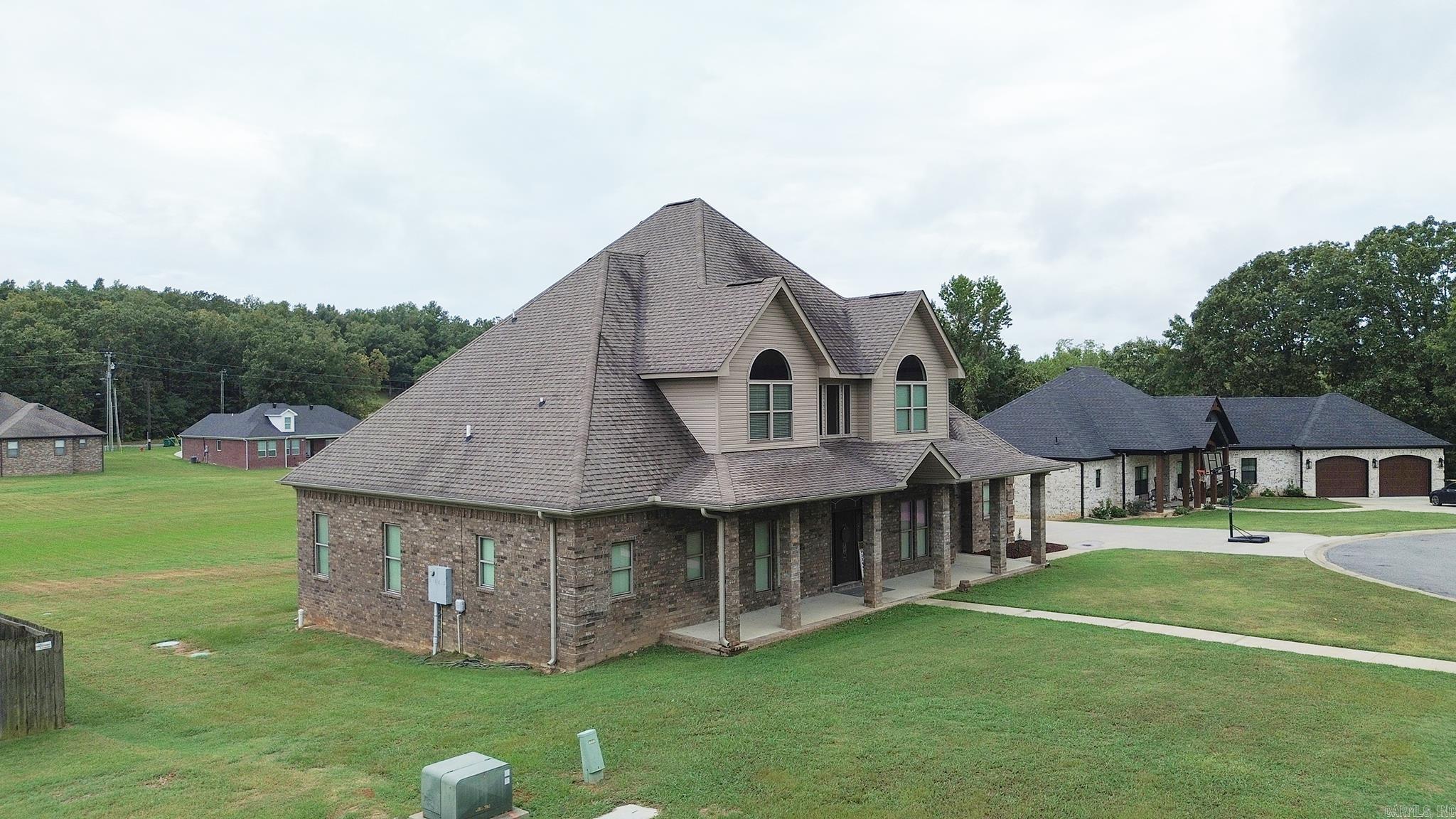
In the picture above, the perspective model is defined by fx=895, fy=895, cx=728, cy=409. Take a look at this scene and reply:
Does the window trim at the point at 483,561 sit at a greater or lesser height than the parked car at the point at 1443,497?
greater

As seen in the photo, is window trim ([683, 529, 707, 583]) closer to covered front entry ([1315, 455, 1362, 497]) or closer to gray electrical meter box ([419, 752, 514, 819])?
gray electrical meter box ([419, 752, 514, 819])

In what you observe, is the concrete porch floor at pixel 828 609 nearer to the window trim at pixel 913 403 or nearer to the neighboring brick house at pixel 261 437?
the window trim at pixel 913 403

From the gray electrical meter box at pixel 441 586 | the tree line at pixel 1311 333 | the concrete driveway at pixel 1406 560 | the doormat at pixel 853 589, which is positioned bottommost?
the concrete driveway at pixel 1406 560

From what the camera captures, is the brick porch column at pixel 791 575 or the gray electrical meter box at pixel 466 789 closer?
the gray electrical meter box at pixel 466 789

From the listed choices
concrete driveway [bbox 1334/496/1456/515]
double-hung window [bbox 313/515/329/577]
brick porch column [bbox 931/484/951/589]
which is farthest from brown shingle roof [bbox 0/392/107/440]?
concrete driveway [bbox 1334/496/1456/515]

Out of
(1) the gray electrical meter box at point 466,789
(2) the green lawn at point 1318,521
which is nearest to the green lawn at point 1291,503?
(2) the green lawn at point 1318,521
